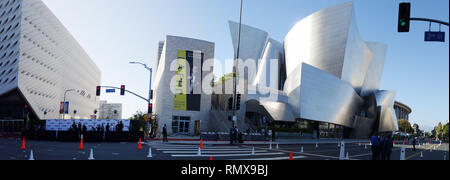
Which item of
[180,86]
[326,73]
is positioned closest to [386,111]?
[326,73]

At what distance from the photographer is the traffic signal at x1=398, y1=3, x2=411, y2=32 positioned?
1224 cm

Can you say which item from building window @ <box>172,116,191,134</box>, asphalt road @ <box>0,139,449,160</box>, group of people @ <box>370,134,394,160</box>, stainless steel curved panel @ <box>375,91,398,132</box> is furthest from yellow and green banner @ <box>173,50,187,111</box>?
stainless steel curved panel @ <box>375,91,398,132</box>

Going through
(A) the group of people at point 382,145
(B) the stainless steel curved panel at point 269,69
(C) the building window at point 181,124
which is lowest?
(C) the building window at point 181,124

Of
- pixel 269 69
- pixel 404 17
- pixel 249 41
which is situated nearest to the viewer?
pixel 404 17

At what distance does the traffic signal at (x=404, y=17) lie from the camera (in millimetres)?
12242

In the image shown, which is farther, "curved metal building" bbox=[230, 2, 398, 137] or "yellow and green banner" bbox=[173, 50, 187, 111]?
"curved metal building" bbox=[230, 2, 398, 137]

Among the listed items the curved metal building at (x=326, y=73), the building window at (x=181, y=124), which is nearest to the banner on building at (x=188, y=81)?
the building window at (x=181, y=124)

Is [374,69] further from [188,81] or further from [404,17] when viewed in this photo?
[404,17]

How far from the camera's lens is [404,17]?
40.1 feet

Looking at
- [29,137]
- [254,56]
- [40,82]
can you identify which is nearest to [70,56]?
[40,82]

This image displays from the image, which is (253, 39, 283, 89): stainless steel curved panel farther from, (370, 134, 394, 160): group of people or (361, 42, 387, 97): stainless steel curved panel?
(370, 134, 394, 160): group of people

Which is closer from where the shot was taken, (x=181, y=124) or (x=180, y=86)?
(x=180, y=86)

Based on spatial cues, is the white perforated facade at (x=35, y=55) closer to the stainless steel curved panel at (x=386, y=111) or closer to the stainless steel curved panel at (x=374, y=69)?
the stainless steel curved panel at (x=374, y=69)
